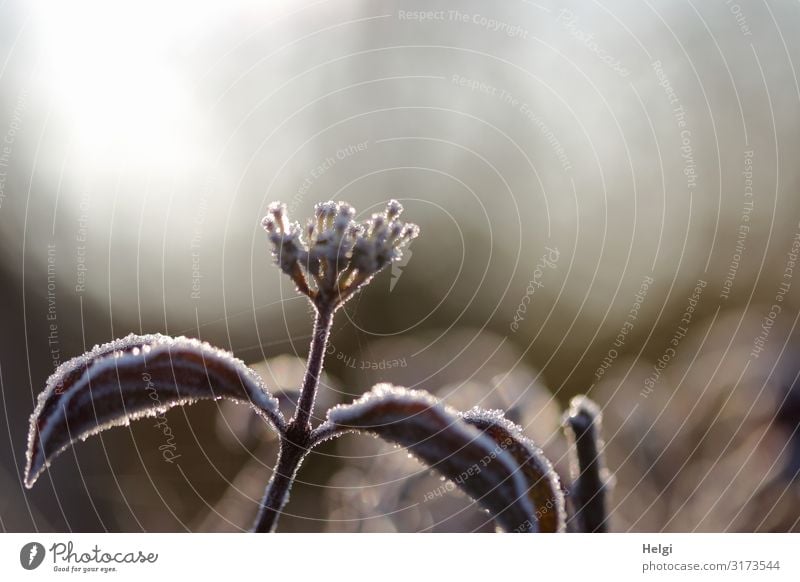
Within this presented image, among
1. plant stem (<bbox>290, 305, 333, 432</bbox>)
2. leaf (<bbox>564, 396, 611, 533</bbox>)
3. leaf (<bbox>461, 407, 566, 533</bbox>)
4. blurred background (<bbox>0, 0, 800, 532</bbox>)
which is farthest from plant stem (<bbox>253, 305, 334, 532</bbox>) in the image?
blurred background (<bbox>0, 0, 800, 532</bbox>)

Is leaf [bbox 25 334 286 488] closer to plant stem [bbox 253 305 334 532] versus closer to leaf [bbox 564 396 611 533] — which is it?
plant stem [bbox 253 305 334 532]

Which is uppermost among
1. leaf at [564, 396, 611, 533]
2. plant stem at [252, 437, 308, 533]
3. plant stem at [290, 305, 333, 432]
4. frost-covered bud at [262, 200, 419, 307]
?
frost-covered bud at [262, 200, 419, 307]

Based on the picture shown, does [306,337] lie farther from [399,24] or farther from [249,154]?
[399,24]

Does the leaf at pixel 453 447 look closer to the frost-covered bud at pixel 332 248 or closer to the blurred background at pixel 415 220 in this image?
the frost-covered bud at pixel 332 248

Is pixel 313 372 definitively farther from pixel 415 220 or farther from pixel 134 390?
pixel 415 220
